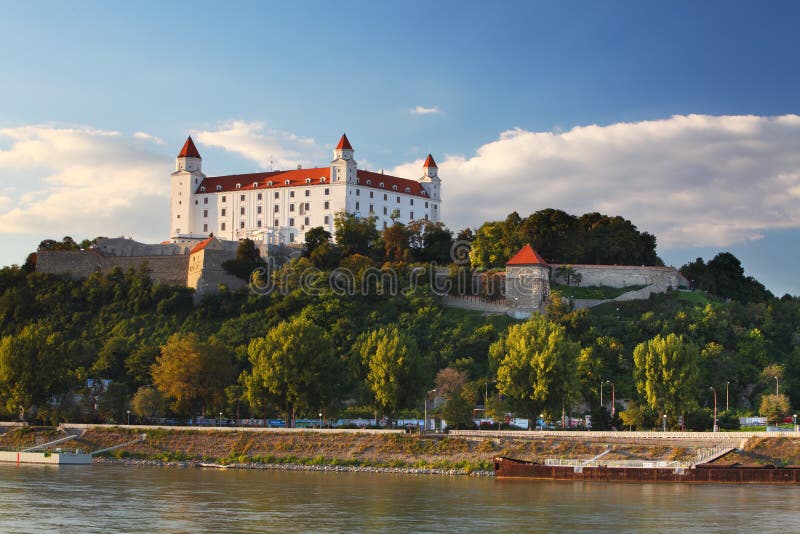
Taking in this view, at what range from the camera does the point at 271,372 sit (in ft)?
202

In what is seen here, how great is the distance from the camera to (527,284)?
82.6 meters

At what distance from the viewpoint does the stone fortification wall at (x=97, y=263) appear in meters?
91.6

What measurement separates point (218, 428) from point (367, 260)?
28.7 meters

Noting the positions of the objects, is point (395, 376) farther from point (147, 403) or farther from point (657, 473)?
point (657, 473)

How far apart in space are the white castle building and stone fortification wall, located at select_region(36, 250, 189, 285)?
310 inches

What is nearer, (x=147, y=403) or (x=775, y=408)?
(x=775, y=408)

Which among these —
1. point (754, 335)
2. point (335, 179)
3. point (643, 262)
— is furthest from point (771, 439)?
point (335, 179)

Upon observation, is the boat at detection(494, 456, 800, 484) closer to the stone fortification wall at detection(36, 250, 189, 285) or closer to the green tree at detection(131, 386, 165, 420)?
the green tree at detection(131, 386, 165, 420)

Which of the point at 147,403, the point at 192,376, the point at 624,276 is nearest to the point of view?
the point at 192,376

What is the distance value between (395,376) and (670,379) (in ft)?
50.0

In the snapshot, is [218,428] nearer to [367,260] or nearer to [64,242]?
[367,260]

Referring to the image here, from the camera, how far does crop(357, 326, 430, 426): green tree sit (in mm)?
60719

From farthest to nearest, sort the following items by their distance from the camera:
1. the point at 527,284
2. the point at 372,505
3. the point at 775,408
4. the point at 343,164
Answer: the point at 343,164, the point at 527,284, the point at 775,408, the point at 372,505

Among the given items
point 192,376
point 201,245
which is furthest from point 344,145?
point 192,376
